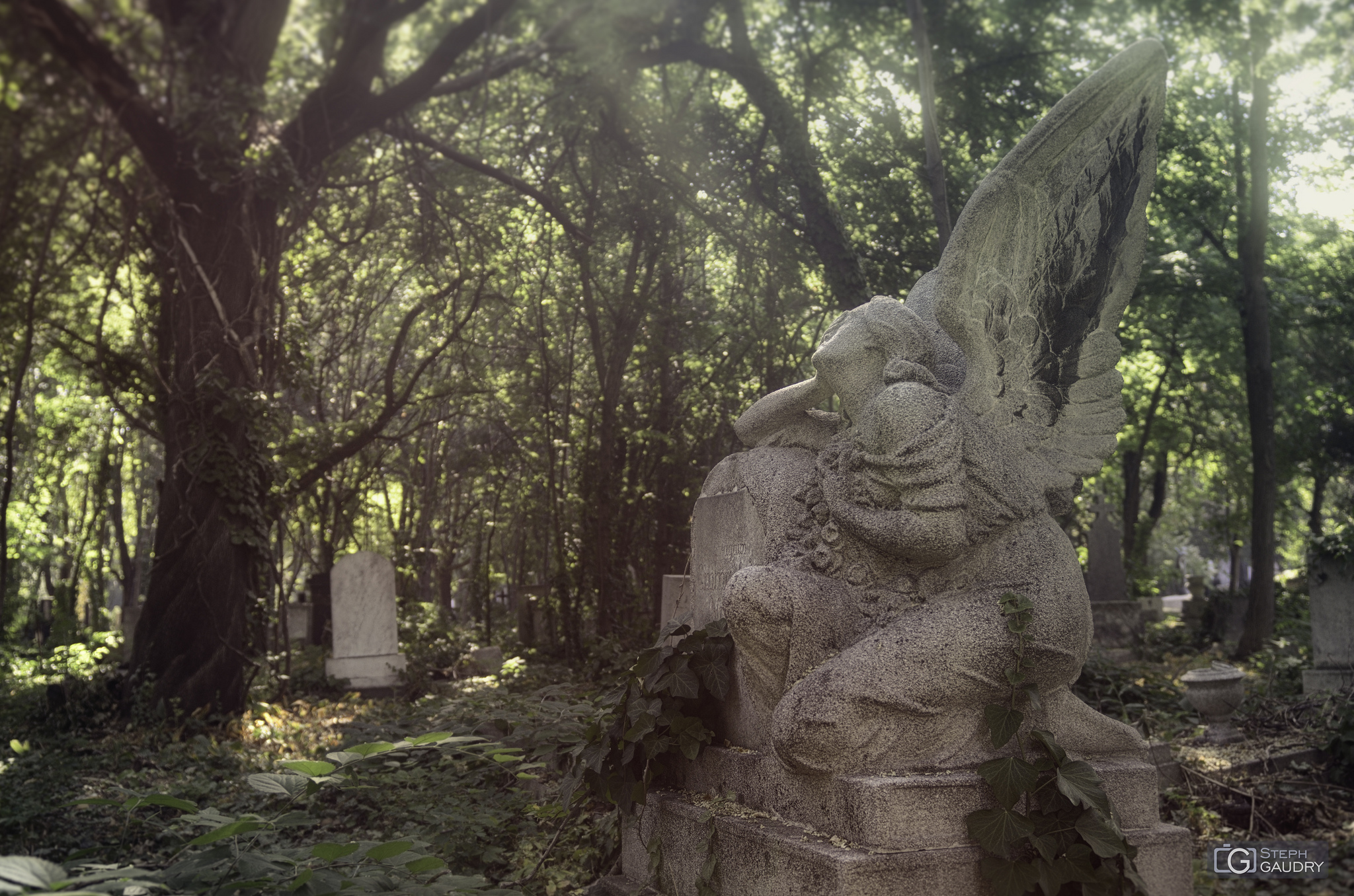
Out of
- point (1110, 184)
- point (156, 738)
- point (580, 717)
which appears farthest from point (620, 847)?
point (156, 738)

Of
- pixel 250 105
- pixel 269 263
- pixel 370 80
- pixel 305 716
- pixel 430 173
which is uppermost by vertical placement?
pixel 430 173

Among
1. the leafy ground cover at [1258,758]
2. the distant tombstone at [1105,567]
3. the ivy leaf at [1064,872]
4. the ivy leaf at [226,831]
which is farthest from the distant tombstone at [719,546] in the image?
the distant tombstone at [1105,567]

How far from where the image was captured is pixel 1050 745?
114 inches

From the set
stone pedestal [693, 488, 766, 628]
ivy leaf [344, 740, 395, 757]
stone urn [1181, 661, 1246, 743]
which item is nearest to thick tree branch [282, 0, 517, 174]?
ivy leaf [344, 740, 395, 757]

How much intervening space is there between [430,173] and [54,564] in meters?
22.2

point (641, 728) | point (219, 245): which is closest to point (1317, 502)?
point (641, 728)

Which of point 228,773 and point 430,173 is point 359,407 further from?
point 228,773

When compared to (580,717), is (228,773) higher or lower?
lower

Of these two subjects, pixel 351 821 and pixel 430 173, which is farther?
pixel 430 173

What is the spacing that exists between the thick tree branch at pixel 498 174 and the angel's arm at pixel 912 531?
15.7ft

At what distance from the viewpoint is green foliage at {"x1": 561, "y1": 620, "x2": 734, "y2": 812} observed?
3453 mm

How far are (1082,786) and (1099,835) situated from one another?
5.7 inches

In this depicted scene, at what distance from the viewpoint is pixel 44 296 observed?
2.22 meters

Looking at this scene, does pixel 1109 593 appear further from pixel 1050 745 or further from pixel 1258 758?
pixel 1050 745
